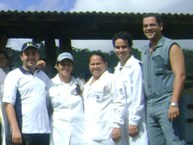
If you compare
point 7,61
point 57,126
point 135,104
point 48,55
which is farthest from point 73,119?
point 48,55

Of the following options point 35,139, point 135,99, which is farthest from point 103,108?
point 35,139

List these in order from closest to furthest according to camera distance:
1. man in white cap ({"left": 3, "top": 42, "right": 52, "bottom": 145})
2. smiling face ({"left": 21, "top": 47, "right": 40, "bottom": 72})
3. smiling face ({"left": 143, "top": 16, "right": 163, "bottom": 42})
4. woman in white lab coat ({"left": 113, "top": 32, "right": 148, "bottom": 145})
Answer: smiling face ({"left": 143, "top": 16, "right": 163, "bottom": 42}) → woman in white lab coat ({"left": 113, "top": 32, "right": 148, "bottom": 145}) → man in white cap ({"left": 3, "top": 42, "right": 52, "bottom": 145}) → smiling face ({"left": 21, "top": 47, "right": 40, "bottom": 72})

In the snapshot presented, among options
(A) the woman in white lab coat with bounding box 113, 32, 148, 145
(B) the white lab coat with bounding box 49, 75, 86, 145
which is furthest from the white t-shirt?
(A) the woman in white lab coat with bounding box 113, 32, 148, 145

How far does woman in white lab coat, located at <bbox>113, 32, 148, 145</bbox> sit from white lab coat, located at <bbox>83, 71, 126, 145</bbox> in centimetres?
10

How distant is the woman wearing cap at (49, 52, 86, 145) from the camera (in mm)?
5578

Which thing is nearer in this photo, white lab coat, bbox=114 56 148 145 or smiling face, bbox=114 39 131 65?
white lab coat, bbox=114 56 148 145

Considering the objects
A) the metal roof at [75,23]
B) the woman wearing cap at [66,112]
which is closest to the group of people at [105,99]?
the woman wearing cap at [66,112]

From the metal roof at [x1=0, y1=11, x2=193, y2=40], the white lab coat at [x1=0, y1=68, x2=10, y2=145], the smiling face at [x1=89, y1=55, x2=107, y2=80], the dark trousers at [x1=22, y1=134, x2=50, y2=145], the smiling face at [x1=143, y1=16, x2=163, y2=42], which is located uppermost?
the metal roof at [x1=0, y1=11, x2=193, y2=40]

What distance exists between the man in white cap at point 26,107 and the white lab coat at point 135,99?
33.5 inches

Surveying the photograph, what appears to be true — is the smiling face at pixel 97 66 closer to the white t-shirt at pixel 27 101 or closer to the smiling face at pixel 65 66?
the smiling face at pixel 65 66

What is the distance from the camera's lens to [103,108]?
5.47 meters

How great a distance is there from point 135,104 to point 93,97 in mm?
454

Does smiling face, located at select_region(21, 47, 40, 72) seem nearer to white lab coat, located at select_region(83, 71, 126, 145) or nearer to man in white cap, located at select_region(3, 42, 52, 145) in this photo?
man in white cap, located at select_region(3, 42, 52, 145)

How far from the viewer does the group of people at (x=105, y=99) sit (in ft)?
16.6
